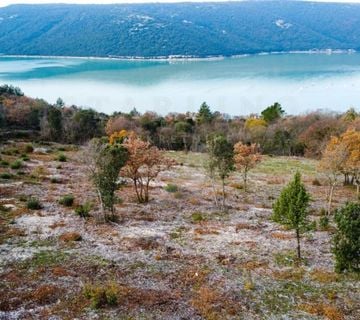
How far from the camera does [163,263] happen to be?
29203 millimetres

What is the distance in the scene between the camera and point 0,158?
6128 cm

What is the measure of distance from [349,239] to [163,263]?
11936 mm

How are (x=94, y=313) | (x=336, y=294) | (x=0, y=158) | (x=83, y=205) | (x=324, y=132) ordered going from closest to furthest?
(x=94, y=313), (x=336, y=294), (x=83, y=205), (x=0, y=158), (x=324, y=132)

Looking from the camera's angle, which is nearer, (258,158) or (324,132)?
(258,158)

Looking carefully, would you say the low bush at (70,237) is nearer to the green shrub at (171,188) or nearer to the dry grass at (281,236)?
the dry grass at (281,236)

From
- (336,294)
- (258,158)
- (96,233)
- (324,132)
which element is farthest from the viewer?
(324,132)

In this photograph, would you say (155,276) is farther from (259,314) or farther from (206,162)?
(206,162)

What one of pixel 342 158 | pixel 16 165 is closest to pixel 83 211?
pixel 16 165

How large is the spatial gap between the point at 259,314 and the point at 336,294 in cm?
Result: 525

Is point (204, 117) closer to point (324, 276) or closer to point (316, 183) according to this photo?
point (316, 183)

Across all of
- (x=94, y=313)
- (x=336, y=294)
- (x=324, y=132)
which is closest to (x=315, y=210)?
(x=336, y=294)

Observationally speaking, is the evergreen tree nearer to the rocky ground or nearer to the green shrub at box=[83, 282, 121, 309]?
the rocky ground

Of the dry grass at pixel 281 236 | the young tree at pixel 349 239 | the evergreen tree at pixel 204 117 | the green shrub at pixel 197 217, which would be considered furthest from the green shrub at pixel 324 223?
the evergreen tree at pixel 204 117

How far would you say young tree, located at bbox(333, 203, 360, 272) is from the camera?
78.9ft
